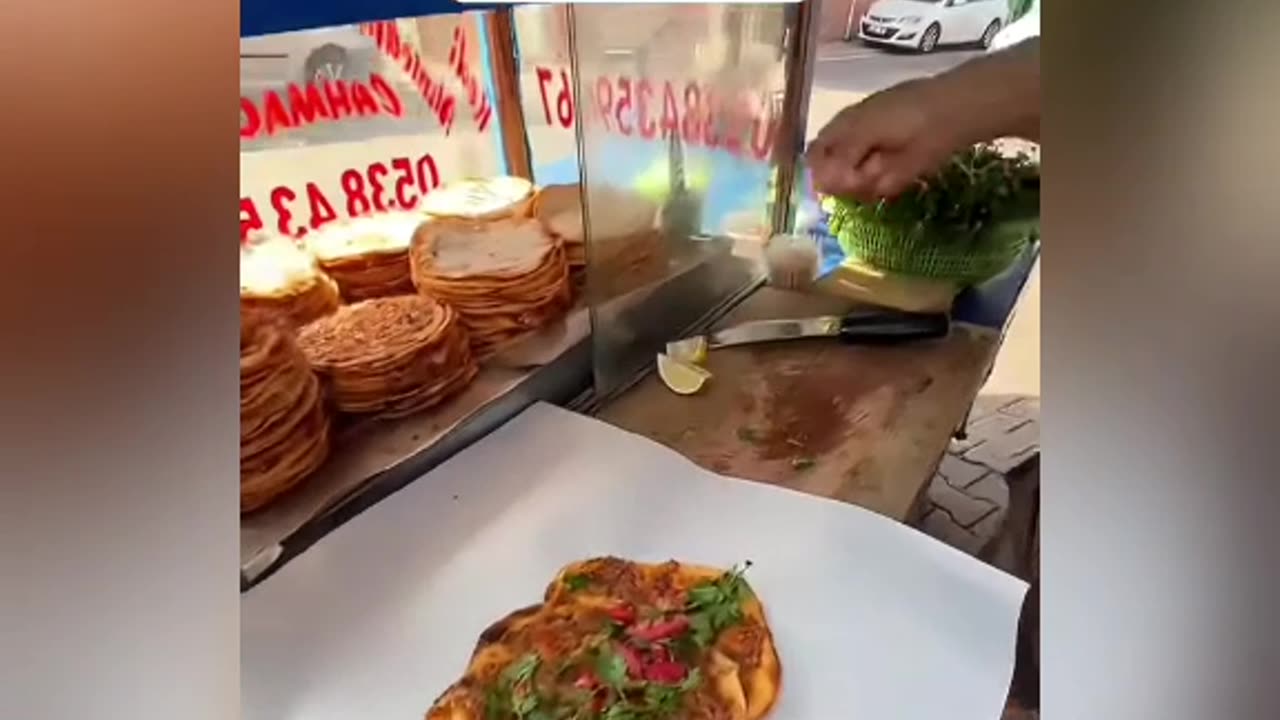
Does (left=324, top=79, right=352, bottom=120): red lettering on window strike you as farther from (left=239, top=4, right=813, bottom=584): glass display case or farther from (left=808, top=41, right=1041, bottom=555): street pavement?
(left=808, top=41, right=1041, bottom=555): street pavement

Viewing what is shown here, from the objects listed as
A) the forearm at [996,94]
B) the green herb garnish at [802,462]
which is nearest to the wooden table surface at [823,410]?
the green herb garnish at [802,462]

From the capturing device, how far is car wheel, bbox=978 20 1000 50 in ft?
2.05

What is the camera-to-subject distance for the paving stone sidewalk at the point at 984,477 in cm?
64

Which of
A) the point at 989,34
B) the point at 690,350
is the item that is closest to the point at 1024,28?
the point at 989,34

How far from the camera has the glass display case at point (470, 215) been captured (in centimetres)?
68

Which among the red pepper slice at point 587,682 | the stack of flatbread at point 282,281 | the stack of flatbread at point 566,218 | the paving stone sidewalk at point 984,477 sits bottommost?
the red pepper slice at point 587,682

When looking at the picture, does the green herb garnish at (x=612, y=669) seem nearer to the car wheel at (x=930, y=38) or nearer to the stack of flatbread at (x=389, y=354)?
the stack of flatbread at (x=389, y=354)

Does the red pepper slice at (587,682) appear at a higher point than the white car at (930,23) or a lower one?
lower

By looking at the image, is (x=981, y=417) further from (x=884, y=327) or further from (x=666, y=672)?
(x=666, y=672)

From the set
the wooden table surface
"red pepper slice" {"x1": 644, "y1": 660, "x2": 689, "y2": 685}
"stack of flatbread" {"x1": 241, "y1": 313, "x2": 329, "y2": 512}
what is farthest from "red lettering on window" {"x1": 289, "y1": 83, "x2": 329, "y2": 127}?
"red pepper slice" {"x1": 644, "y1": 660, "x2": 689, "y2": 685}

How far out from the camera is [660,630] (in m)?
0.64
